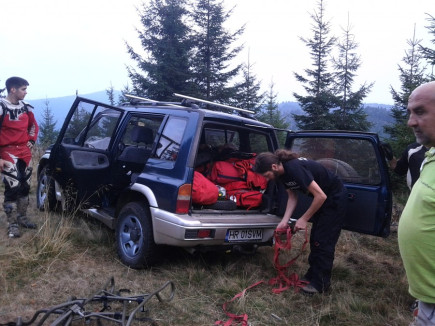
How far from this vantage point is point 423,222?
160 cm

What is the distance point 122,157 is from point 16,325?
7.61 ft

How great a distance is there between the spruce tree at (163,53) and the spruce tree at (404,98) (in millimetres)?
7151

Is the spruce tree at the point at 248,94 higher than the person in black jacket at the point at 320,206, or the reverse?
the spruce tree at the point at 248,94

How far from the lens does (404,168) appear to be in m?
4.00

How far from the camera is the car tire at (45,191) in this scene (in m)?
5.57

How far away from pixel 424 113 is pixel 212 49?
14.7 m

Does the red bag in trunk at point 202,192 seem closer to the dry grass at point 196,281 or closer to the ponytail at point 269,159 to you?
the ponytail at point 269,159

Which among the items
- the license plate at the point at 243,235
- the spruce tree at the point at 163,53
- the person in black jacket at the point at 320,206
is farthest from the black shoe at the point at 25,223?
the spruce tree at the point at 163,53

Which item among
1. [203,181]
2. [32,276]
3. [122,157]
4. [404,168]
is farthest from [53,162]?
[404,168]

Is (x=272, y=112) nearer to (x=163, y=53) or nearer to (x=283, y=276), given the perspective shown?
(x=163, y=53)

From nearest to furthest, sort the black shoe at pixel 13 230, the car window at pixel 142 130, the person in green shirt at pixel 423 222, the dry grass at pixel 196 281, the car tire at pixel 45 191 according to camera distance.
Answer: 1. the person in green shirt at pixel 423 222
2. the dry grass at pixel 196 281
3. the car window at pixel 142 130
4. the black shoe at pixel 13 230
5. the car tire at pixel 45 191

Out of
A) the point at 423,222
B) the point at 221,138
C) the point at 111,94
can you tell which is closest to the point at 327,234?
the point at 221,138

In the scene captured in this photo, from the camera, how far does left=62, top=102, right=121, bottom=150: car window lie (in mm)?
5157

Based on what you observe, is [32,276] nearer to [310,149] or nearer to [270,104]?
[310,149]
